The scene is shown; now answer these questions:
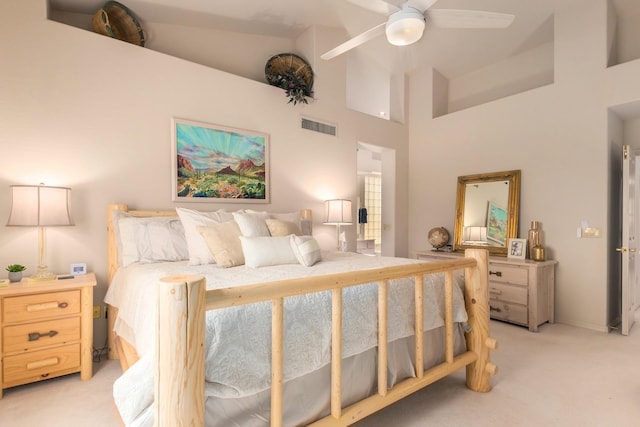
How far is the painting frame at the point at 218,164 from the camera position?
301cm

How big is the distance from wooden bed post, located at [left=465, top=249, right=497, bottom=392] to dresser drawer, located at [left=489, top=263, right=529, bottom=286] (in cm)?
159

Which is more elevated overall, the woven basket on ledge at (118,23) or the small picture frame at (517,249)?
the woven basket on ledge at (118,23)

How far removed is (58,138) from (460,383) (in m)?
3.39

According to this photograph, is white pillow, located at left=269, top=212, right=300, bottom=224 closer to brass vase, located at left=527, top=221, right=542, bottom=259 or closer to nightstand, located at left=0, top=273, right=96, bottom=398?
nightstand, located at left=0, top=273, right=96, bottom=398

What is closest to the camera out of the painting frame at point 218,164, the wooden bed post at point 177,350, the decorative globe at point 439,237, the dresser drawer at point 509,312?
the wooden bed post at point 177,350

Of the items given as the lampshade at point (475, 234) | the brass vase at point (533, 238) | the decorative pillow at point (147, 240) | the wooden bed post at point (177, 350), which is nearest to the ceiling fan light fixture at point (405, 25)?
the wooden bed post at point (177, 350)

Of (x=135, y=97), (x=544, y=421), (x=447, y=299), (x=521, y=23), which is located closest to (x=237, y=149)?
(x=135, y=97)

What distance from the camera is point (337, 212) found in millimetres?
3766

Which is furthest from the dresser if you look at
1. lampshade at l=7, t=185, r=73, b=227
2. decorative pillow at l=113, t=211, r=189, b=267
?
lampshade at l=7, t=185, r=73, b=227

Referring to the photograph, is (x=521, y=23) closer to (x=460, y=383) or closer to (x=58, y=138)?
(x=460, y=383)

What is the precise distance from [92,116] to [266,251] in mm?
1797

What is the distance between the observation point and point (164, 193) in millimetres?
2947

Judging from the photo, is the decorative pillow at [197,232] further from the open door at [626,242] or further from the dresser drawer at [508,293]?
the open door at [626,242]

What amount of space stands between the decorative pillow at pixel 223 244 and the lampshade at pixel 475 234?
307 cm
